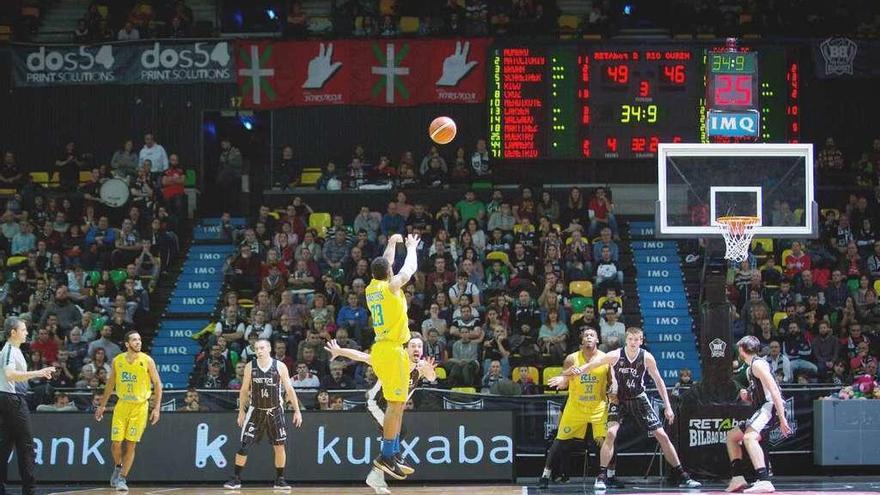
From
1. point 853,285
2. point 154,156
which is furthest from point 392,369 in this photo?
point 154,156

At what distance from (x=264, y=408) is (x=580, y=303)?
27.2 ft

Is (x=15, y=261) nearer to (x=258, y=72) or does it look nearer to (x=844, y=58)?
(x=258, y=72)

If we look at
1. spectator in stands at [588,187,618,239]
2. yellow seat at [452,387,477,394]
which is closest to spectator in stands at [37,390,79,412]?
yellow seat at [452,387,477,394]

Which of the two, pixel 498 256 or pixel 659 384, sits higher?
pixel 498 256

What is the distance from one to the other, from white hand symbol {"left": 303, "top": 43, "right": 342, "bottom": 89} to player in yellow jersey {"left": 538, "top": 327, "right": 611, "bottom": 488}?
1214cm

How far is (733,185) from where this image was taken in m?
18.6

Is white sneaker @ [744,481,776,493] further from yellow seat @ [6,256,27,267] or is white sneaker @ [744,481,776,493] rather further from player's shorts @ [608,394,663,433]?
yellow seat @ [6,256,27,267]

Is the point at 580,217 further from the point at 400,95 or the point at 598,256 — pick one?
the point at 400,95

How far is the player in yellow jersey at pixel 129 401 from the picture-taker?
17.0m

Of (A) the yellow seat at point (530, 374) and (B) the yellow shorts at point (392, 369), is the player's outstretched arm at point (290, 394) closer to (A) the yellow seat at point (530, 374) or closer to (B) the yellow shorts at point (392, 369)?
(B) the yellow shorts at point (392, 369)

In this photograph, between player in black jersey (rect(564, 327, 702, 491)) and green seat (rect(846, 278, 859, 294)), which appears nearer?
player in black jersey (rect(564, 327, 702, 491))

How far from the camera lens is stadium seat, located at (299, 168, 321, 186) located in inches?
1111

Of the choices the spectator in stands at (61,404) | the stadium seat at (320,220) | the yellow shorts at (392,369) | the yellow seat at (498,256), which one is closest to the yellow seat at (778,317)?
the yellow seat at (498,256)

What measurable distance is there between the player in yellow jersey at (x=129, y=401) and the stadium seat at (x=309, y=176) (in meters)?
11.1
